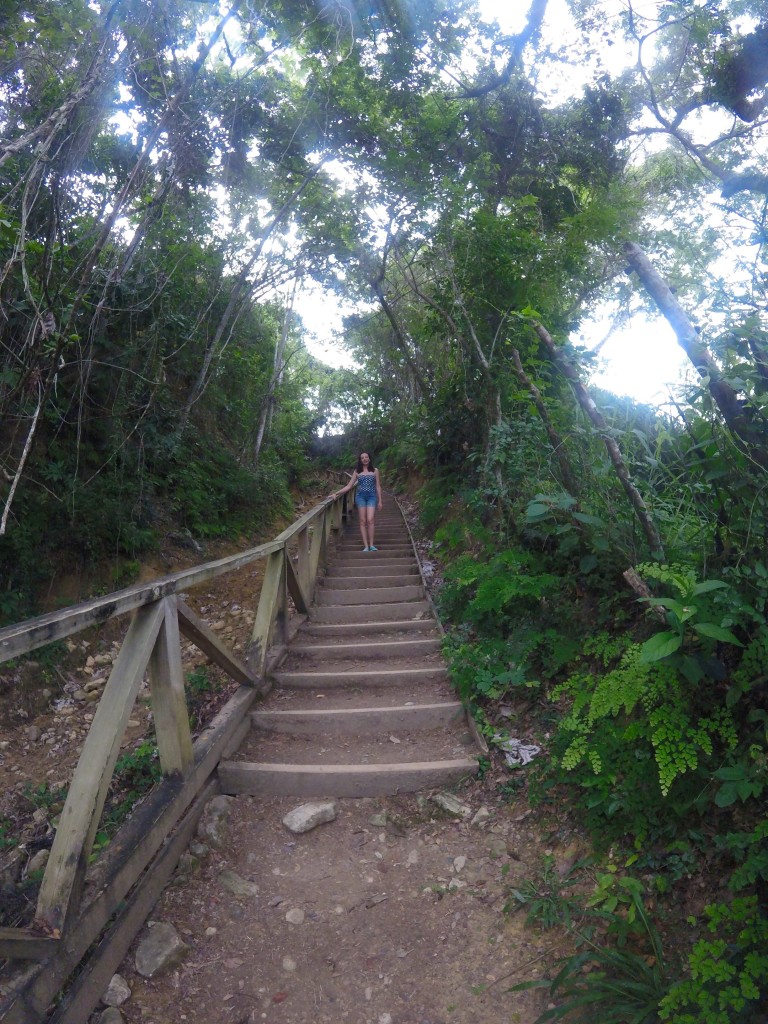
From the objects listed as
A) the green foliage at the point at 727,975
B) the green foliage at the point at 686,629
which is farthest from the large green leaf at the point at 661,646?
the green foliage at the point at 727,975

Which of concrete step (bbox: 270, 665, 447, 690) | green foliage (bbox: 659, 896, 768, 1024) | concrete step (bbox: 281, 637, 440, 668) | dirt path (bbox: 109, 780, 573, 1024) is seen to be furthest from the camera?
concrete step (bbox: 281, 637, 440, 668)

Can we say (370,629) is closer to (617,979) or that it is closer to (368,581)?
(368,581)

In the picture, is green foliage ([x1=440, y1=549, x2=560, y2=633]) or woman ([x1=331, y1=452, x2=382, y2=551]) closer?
green foliage ([x1=440, y1=549, x2=560, y2=633])

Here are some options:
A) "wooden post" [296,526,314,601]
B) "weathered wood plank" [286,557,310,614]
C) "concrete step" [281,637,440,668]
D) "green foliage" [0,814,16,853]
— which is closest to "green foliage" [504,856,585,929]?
"concrete step" [281,637,440,668]

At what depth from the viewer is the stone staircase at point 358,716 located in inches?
130

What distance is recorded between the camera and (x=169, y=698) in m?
2.83

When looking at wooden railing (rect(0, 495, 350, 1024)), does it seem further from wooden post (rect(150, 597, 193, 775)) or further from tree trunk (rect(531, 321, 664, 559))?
tree trunk (rect(531, 321, 664, 559))

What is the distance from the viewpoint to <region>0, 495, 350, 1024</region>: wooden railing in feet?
5.98

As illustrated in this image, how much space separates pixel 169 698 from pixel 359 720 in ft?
4.79

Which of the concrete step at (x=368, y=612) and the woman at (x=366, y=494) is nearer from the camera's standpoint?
the concrete step at (x=368, y=612)

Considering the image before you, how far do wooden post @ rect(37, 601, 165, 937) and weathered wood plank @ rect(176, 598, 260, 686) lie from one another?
0.57m

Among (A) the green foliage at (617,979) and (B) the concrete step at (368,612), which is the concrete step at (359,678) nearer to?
(B) the concrete step at (368,612)

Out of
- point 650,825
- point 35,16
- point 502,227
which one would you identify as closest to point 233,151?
point 35,16

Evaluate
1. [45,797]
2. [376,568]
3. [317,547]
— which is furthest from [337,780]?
[376,568]
